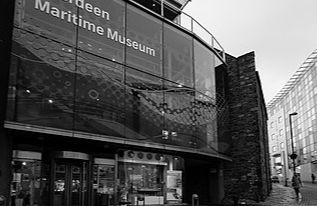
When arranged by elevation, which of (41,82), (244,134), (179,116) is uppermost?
(41,82)

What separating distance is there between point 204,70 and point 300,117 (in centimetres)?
4873

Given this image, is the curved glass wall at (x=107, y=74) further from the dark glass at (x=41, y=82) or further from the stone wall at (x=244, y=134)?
the stone wall at (x=244, y=134)

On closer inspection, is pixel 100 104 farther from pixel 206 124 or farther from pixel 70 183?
pixel 206 124

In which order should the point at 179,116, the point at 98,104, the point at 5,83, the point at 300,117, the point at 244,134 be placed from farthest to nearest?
the point at 300,117, the point at 244,134, the point at 179,116, the point at 98,104, the point at 5,83

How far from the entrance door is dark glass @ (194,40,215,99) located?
799 centimetres

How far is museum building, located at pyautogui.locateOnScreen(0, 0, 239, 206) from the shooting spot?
13641 mm

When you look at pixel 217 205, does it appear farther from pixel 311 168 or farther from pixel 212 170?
pixel 311 168

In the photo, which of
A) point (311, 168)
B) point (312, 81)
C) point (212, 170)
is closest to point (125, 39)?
point (212, 170)

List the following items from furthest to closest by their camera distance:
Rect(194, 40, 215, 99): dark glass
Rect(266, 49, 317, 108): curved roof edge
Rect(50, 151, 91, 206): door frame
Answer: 1. Rect(266, 49, 317, 108): curved roof edge
2. Rect(194, 40, 215, 99): dark glass
3. Rect(50, 151, 91, 206): door frame

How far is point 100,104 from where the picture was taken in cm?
1544

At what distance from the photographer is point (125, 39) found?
1716cm

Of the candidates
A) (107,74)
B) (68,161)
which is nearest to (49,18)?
(107,74)

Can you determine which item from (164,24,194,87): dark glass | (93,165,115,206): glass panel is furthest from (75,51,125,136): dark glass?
(164,24,194,87): dark glass

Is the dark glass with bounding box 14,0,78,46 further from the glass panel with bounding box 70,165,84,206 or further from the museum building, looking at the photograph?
the glass panel with bounding box 70,165,84,206
